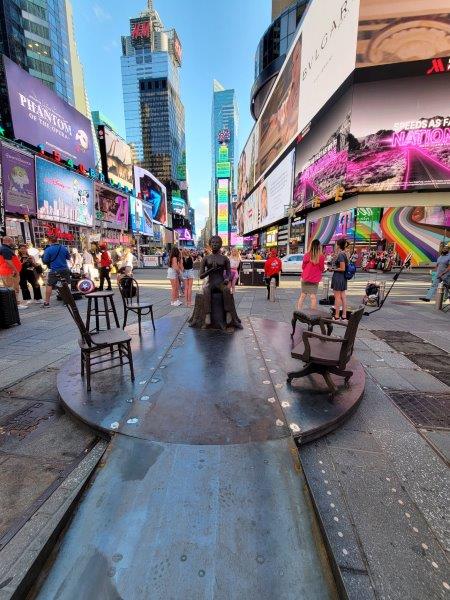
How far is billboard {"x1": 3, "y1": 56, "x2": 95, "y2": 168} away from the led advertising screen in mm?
3671

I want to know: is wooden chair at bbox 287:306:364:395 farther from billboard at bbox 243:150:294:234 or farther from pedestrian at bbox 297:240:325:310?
billboard at bbox 243:150:294:234

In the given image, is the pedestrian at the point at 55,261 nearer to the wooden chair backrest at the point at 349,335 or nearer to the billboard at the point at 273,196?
the wooden chair backrest at the point at 349,335

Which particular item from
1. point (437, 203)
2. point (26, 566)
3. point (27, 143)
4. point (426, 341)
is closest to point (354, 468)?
point (26, 566)

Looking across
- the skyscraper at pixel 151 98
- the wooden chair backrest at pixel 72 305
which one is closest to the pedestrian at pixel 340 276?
the wooden chair backrest at pixel 72 305

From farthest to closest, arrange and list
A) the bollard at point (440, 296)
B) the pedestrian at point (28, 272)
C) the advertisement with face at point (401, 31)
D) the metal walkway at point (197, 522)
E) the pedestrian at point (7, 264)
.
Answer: the advertisement with face at point (401, 31) < the pedestrian at point (28, 272) < the bollard at point (440, 296) < the pedestrian at point (7, 264) < the metal walkway at point (197, 522)

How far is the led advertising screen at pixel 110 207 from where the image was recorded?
27642 mm

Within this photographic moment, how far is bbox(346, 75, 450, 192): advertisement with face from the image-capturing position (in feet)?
78.3

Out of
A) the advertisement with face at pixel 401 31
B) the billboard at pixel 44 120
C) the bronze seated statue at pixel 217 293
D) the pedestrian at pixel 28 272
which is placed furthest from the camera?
the advertisement with face at pixel 401 31

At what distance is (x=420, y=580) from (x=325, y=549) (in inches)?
18.9

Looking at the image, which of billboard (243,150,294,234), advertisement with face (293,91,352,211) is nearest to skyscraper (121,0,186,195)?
billboard (243,150,294,234)

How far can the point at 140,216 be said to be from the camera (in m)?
37.6

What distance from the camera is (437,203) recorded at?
1004 inches

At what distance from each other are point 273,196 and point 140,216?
23.0 metres

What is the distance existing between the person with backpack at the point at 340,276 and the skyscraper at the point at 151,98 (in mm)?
119186
